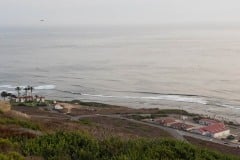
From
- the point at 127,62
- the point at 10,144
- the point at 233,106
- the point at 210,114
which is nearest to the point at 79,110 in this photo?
the point at 210,114

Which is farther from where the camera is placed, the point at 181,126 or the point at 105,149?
the point at 181,126

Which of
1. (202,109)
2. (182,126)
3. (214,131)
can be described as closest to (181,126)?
(182,126)

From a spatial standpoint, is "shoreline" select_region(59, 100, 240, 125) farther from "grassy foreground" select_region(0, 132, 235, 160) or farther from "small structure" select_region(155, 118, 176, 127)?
"grassy foreground" select_region(0, 132, 235, 160)

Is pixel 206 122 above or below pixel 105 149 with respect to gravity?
below

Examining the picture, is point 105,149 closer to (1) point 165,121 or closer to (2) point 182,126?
(2) point 182,126


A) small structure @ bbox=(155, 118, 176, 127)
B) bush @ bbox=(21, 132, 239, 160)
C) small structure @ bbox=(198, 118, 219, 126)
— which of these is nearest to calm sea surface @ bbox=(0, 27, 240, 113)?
small structure @ bbox=(198, 118, 219, 126)

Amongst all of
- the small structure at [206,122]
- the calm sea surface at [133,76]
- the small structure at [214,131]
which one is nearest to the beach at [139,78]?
the calm sea surface at [133,76]
